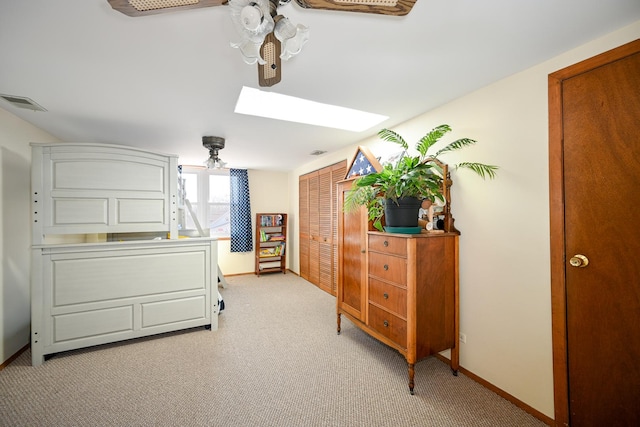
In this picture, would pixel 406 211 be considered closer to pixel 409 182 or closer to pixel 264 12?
pixel 409 182

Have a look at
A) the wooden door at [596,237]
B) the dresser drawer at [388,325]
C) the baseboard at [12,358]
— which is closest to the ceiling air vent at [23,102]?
the baseboard at [12,358]

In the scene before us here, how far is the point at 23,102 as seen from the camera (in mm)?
2172

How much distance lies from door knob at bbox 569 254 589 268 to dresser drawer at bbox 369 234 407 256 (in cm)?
95

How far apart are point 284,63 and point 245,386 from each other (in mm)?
2317

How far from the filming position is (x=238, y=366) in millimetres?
Answer: 2229

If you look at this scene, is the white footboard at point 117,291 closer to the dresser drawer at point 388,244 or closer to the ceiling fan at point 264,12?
the dresser drawer at point 388,244

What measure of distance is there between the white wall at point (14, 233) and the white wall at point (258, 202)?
2.90 meters

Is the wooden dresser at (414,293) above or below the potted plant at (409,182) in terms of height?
below

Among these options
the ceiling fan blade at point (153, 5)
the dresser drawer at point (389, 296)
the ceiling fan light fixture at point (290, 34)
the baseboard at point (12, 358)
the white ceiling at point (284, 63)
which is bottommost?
the baseboard at point (12, 358)

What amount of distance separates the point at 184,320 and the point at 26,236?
1.75m

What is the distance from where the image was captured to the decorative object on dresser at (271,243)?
5426 mm

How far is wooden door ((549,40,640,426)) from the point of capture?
4.41ft

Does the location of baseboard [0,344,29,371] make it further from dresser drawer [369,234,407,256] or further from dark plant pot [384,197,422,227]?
dark plant pot [384,197,422,227]

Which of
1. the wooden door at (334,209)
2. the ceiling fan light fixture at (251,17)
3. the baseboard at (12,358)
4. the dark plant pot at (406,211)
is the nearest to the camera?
the ceiling fan light fixture at (251,17)
